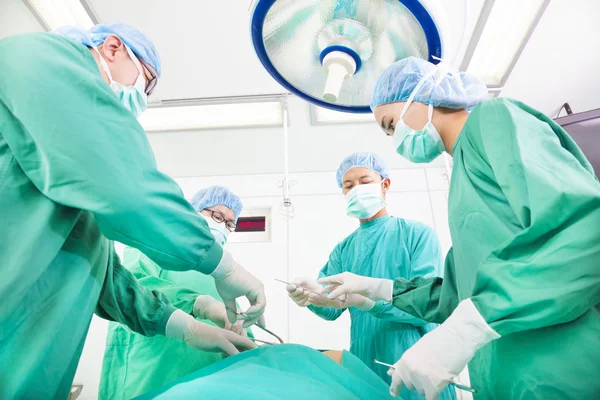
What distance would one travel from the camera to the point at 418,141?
3.59 ft

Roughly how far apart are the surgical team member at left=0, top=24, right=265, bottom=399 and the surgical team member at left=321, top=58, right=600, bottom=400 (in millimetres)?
547

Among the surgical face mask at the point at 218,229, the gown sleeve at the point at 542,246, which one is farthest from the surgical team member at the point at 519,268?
the surgical face mask at the point at 218,229

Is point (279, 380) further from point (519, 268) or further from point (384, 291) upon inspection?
point (384, 291)

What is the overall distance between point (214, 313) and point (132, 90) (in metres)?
0.80

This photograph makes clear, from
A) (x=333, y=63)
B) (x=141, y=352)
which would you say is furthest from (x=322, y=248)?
(x=333, y=63)

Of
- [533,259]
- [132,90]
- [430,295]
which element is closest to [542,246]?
[533,259]

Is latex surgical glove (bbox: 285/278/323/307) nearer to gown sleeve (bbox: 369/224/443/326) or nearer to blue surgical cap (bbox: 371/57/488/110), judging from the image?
gown sleeve (bbox: 369/224/443/326)

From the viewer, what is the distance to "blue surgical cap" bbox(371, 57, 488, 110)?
1076mm

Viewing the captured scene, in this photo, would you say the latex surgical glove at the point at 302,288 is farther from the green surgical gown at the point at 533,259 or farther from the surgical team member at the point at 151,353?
the green surgical gown at the point at 533,259

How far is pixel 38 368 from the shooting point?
60 cm

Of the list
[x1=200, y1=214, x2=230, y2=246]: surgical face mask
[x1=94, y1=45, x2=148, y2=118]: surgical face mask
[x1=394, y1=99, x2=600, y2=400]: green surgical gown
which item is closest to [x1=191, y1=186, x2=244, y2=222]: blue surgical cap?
[x1=200, y1=214, x2=230, y2=246]: surgical face mask

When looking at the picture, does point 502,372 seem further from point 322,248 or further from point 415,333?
point 322,248

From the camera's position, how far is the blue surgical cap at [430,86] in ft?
3.53

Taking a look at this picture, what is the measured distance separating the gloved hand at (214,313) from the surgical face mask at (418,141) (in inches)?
32.6
